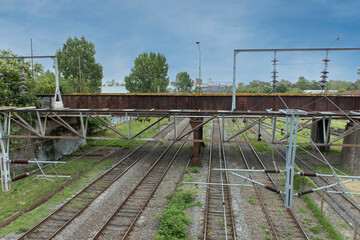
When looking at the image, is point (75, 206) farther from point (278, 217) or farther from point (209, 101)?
point (209, 101)

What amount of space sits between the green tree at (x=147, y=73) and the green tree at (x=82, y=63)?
10155mm

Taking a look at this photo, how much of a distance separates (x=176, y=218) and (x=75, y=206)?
214 inches

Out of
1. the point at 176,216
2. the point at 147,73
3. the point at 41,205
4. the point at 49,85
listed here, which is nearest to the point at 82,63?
the point at 147,73

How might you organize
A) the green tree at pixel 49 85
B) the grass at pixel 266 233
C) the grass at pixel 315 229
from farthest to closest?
the green tree at pixel 49 85, the grass at pixel 315 229, the grass at pixel 266 233

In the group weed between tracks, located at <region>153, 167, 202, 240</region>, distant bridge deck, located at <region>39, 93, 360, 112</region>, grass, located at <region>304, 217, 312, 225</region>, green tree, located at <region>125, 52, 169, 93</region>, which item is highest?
Result: green tree, located at <region>125, 52, 169, 93</region>

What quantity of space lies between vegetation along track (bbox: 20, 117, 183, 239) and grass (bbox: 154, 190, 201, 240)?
4177 millimetres

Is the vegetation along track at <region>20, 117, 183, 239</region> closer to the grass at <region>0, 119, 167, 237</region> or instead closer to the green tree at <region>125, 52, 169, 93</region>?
the grass at <region>0, 119, 167, 237</region>

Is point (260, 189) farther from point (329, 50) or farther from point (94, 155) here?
point (94, 155)

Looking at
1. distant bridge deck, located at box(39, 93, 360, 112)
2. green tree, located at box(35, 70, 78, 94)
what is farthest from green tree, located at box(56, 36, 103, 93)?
distant bridge deck, located at box(39, 93, 360, 112)

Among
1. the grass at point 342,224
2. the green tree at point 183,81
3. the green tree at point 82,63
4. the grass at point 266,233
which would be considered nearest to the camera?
the grass at point 266,233

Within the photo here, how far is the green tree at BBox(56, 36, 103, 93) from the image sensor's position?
4328 centimetres

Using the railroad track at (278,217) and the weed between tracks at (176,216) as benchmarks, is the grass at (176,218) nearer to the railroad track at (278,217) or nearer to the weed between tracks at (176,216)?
the weed between tracks at (176,216)

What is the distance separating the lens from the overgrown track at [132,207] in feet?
31.2

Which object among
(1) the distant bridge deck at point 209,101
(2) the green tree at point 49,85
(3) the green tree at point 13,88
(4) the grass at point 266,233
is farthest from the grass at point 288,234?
(2) the green tree at point 49,85
